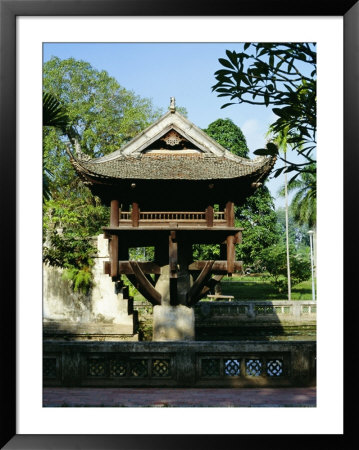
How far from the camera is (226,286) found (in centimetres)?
2653

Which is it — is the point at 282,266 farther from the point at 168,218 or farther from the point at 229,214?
the point at 168,218

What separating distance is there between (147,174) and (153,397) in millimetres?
7022

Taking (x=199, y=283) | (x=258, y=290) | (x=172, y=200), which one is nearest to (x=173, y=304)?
(x=199, y=283)

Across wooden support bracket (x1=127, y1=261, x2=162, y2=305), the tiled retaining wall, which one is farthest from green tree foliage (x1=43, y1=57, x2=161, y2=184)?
the tiled retaining wall

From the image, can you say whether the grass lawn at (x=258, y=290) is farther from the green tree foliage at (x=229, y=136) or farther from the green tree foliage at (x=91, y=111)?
the green tree foliage at (x=91, y=111)

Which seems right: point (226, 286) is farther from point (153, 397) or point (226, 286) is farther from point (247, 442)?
point (247, 442)

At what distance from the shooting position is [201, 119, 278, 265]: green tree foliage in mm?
23656

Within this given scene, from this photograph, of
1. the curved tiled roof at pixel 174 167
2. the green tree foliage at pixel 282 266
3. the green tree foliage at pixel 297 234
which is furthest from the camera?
the green tree foliage at pixel 297 234

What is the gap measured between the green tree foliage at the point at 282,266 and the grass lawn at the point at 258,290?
0.55m

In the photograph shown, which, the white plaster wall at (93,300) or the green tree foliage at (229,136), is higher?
the green tree foliage at (229,136)
